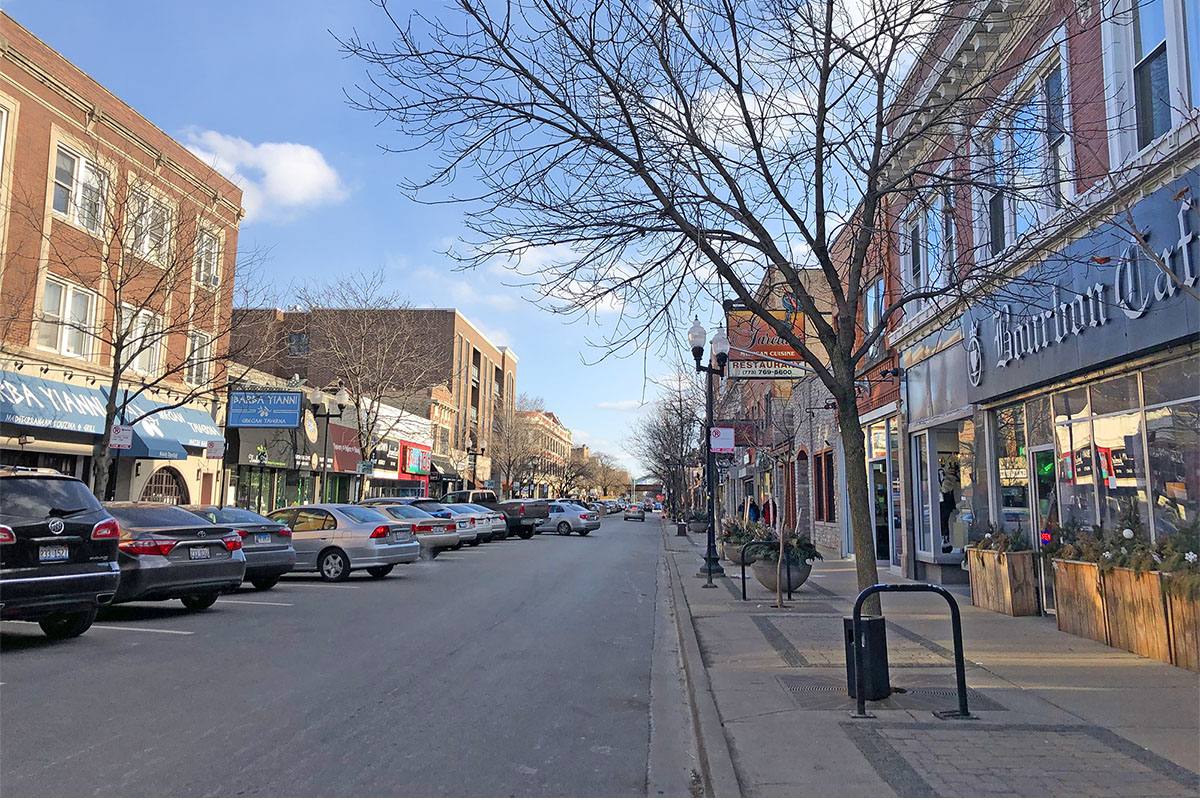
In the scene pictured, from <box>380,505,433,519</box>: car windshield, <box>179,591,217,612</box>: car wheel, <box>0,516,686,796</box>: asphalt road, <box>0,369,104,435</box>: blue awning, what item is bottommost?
<box>0,516,686,796</box>: asphalt road

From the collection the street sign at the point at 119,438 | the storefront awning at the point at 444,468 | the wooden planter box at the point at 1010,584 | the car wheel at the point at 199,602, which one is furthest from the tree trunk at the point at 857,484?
the storefront awning at the point at 444,468

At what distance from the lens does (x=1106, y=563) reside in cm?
854

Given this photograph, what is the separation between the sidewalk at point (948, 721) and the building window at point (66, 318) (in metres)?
16.7

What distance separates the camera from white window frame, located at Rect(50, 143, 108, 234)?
18.3m

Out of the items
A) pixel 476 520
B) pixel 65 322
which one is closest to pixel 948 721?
pixel 65 322

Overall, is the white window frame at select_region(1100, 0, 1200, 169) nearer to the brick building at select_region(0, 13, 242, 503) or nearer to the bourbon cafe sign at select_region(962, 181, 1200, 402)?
the bourbon cafe sign at select_region(962, 181, 1200, 402)

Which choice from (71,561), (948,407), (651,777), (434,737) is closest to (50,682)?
(71,561)

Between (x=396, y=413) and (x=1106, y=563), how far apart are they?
1528 inches

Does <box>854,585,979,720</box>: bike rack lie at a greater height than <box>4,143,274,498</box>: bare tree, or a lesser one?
lesser

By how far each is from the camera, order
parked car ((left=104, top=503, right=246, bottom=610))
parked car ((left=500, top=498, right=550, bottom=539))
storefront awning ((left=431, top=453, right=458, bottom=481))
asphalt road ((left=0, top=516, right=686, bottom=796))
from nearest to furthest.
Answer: asphalt road ((left=0, top=516, right=686, bottom=796)), parked car ((left=104, top=503, right=246, bottom=610)), parked car ((left=500, top=498, right=550, bottom=539)), storefront awning ((left=431, top=453, right=458, bottom=481))

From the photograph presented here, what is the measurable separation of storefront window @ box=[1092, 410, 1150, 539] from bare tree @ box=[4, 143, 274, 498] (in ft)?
49.6

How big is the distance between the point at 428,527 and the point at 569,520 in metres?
17.4

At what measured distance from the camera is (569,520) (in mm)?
39094

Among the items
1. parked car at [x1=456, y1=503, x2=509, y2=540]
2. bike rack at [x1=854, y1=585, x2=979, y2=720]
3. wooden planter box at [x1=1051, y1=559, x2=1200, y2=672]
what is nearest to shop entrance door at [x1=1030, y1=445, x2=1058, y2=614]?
wooden planter box at [x1=1051, y1=559, x2=1200, y2=672]
